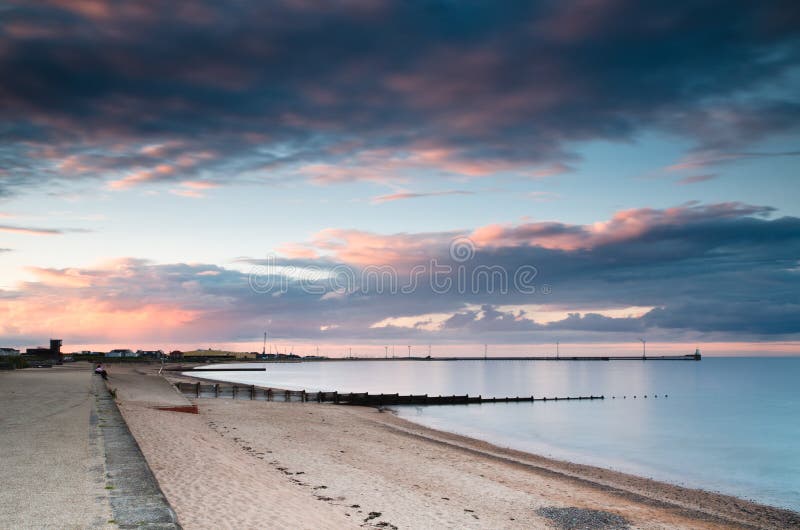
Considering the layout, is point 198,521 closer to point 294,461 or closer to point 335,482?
point 335,482

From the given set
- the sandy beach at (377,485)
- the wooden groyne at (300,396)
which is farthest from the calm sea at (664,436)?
the sandy beach at (377,485)

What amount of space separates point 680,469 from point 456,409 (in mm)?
36389

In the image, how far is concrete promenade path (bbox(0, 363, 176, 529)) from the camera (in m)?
10.8

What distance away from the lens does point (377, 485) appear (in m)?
21.0

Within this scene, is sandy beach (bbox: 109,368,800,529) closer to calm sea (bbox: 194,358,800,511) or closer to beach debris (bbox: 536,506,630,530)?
beach debris (bbox: 536,506,630,530)

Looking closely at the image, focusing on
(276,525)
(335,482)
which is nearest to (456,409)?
(335,482)

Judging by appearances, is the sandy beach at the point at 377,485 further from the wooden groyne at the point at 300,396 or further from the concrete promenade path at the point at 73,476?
the wooden groyne at the point at 300,396

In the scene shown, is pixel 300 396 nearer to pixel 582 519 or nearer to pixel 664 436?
pixel 664 436

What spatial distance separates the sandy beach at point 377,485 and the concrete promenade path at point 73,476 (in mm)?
1136

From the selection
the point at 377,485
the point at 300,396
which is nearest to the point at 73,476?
the point at 377,485

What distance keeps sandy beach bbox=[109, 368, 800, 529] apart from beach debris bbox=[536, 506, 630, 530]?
57 millimetres

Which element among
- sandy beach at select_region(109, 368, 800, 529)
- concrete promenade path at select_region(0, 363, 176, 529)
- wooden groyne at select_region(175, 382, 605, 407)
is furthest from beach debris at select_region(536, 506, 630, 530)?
wooden groyne at select_region(175, 382, 605, 407)

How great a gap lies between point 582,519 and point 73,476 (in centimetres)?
1545

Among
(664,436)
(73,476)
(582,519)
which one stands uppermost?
(73,476)
